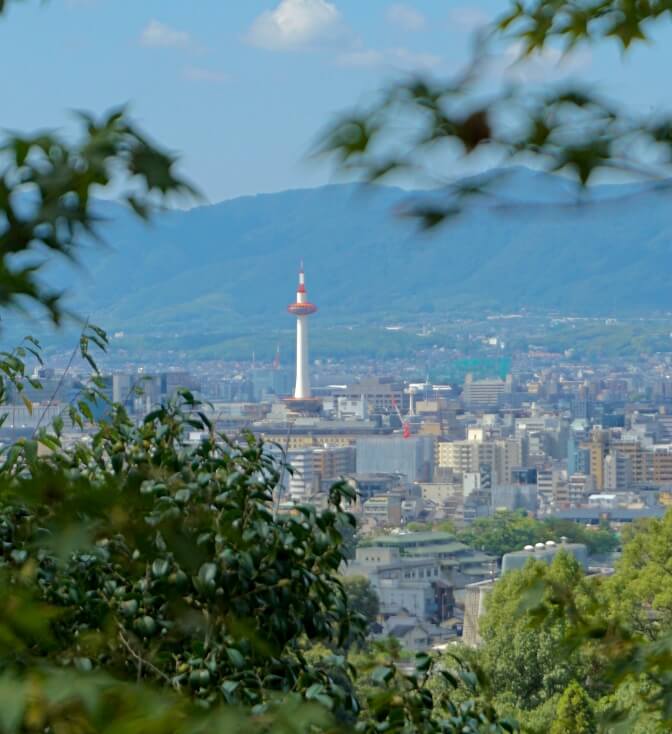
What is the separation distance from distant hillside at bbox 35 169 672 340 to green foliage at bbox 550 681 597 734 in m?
34.6

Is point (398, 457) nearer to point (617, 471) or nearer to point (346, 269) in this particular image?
point (617, 471)

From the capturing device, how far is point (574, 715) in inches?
289

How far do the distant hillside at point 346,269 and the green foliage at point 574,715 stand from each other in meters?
34.6

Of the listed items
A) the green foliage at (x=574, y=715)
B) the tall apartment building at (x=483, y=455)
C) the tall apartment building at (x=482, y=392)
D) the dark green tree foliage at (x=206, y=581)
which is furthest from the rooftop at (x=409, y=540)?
the tall apartment building at (x=482, y=392)

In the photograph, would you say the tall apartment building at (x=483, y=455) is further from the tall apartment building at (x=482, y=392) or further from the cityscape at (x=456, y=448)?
the tall apartment building at (x=482, y=392)

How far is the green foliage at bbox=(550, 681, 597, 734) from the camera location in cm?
681

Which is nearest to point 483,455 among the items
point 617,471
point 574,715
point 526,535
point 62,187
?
point 617,471

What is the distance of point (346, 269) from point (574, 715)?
5856cm

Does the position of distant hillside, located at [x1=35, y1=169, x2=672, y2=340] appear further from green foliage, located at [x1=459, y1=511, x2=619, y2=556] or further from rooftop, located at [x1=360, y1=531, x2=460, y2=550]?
rooftop, located at [x1=360, y1=531, x2=460, y2=550]

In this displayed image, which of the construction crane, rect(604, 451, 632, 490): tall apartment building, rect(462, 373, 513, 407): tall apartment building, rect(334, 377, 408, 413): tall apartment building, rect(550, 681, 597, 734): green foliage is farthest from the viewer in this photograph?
rect(462, 373, 513, 407): tall apartment building

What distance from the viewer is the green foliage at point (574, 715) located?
6808 millimetres

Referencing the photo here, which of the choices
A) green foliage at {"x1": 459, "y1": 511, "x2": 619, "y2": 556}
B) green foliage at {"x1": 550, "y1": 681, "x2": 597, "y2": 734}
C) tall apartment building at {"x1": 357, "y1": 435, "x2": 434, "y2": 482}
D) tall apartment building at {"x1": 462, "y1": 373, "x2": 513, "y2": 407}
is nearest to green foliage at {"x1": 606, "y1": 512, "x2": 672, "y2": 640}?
green foliage at {"x1": 550, "y1": 681, "x2": 597, "y2": 734}

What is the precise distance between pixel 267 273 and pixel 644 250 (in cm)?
2473

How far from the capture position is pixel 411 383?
5556 cm
